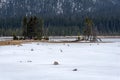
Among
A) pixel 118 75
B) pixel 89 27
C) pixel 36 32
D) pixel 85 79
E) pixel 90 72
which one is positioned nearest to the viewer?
pixel 85 79

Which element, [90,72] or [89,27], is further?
[89,27]

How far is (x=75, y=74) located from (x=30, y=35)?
93033mm

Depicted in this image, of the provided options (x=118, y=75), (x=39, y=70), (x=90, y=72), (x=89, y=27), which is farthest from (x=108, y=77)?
(x=89, y=27)

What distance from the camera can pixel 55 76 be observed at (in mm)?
19141

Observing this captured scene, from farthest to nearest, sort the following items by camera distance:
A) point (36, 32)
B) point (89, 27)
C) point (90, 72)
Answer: point (89, 27), point (36, 32), point (90, 72)

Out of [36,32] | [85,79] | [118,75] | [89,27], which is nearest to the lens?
[85,79]

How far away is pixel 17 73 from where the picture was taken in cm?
2055

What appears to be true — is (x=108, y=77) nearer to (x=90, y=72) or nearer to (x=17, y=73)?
(x=90, y=72)

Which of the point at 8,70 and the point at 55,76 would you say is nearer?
the point at 55,76

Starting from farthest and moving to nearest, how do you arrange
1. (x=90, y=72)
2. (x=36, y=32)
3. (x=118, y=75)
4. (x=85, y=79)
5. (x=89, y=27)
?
(x=89, y=27)
(x=36, y=32)
(x=90, y=72)
(x=118, y=75)
(x=85, y=79)

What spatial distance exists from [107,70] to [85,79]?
4.39 meters

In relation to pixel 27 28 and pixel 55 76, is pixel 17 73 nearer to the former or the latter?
pixel 55 76

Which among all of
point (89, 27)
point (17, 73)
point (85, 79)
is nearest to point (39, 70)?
point (17, 73)

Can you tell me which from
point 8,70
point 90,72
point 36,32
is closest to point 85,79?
point 90,72
